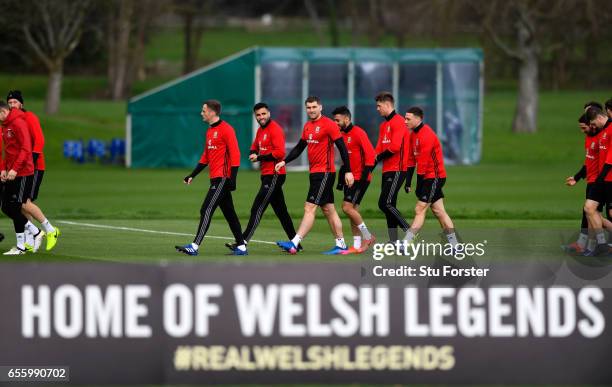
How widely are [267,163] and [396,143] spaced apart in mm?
1684

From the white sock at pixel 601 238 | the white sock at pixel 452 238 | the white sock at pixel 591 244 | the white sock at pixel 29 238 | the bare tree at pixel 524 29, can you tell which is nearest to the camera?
the white sock at pixel 452 238

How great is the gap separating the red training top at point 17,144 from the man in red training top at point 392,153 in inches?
171

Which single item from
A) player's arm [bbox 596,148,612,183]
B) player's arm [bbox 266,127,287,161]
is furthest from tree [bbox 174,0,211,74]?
player's arm [bbox 596,148,612,183]

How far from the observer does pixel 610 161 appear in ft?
54.8

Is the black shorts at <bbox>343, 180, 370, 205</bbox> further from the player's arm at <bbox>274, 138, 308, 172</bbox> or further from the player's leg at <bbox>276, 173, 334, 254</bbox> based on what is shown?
the player's arm at <bbox>274, 138, 308, 172</bbox>

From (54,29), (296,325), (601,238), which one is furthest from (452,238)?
(54,29)

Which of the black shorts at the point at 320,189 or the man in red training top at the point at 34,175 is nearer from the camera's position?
the black shorts at the point at 320,189

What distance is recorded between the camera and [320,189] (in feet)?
56.7

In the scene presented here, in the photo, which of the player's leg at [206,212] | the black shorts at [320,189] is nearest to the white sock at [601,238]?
the black shorts at [320,189]

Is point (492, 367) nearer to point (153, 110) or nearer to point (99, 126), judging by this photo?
point (153, 110)

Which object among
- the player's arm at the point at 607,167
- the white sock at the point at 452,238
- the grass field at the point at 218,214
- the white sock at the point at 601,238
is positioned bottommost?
the grass field at the point at 218,214

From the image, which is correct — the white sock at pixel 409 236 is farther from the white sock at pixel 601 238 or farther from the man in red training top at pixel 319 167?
the man in red training top at pixel 319 167

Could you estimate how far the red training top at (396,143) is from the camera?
675 inches

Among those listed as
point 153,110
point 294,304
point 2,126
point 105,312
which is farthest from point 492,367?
point 153,110
